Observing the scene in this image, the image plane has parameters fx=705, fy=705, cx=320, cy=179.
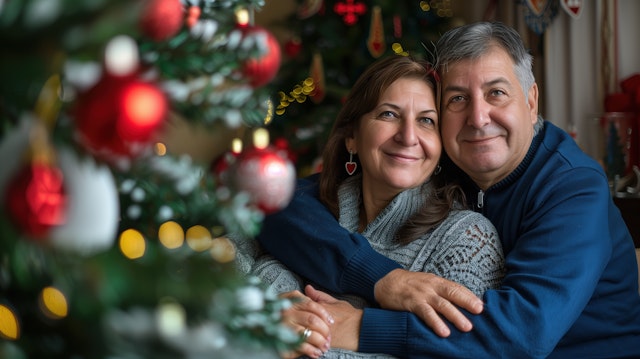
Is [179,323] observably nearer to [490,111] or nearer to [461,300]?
[461,300]

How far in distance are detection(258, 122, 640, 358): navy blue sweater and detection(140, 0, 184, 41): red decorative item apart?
99 centimetres

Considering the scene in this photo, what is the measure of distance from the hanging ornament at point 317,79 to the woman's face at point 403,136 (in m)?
2.99

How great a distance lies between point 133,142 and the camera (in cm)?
47

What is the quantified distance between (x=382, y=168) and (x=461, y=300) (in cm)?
48

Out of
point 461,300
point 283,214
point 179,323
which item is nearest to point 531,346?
point 461,300

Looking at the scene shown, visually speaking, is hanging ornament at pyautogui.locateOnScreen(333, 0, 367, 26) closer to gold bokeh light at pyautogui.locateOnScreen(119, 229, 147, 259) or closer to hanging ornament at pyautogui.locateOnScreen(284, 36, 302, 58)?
hanging ornament at pyautogui.locateOnScreen(284, 36, 302, 58)

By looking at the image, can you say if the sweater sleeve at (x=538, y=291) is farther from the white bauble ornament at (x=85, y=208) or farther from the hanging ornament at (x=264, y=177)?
the white bauble ornament at (x=85, y=208)

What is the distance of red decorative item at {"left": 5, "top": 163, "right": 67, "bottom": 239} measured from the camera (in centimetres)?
45

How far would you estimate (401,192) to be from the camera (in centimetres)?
178

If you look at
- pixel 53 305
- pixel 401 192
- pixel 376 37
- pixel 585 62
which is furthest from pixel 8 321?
pixel 376 37

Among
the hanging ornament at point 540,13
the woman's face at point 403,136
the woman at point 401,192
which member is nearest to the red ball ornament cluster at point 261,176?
the woman at point 401,192

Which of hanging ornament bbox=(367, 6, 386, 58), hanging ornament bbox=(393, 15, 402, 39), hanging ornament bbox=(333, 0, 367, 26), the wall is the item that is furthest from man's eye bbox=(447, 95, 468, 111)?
hanging ornament bbox=(333, 0, 367, 26)

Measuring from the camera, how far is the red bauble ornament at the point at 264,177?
0.84 metres

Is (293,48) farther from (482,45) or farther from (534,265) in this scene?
(534,265)
